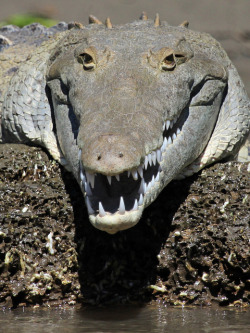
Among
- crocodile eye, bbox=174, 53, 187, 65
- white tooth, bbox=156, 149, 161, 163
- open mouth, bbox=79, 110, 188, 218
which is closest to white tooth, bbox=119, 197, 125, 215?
open mouth, bbox=79, 110, 188, 218

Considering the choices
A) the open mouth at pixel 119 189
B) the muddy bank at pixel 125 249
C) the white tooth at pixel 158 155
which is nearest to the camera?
the open mouth at pixel 119 189

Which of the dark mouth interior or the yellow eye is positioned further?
the yellow eye

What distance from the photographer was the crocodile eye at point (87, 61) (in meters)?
4.60

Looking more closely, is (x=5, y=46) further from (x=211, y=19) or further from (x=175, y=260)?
(x=211, y=19)

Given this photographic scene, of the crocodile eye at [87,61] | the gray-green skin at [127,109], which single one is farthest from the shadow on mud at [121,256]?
the crocodile eye at [87,61]

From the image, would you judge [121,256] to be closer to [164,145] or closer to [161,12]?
[164,145]

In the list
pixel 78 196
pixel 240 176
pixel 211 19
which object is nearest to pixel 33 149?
pixel 78 196

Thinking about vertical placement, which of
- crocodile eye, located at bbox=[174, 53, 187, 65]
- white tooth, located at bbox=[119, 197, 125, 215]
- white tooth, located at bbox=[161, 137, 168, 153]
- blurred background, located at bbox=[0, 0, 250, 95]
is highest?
blurred background, located at bbox=[0, 0, 250, 95]

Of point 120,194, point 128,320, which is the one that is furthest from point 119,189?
point 128,320

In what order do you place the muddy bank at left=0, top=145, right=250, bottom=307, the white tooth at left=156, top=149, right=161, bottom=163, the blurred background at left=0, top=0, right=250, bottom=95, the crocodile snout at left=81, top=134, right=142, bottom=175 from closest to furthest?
the crocodile snout at left=81, top=134, right=142, bottom=175, the white tooth at left=156, top=149, right=161, bottom=163, the muddy bank at left=0, top=145, right=250, bottom=307, the blurred background at left=0, top=0, right=250, bottom=95

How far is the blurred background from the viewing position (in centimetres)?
1131

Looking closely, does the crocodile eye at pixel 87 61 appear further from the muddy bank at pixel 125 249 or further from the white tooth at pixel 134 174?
the white tooth at pixel 134 174

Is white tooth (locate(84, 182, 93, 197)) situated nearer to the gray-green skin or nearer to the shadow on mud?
the gray-green skin

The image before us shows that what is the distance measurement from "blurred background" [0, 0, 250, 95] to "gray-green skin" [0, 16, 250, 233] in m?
5.80
